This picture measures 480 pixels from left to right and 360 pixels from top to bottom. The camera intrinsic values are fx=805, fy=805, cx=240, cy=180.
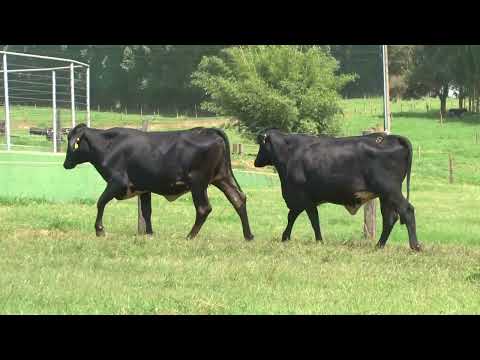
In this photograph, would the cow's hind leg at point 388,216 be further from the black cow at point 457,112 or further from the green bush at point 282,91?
the black cow at point 457,112

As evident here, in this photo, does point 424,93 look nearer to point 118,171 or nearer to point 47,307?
point 118,171

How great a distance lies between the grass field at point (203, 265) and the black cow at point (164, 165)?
24.6 inches

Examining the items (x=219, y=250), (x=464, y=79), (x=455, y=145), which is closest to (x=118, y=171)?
(x=219, y=250)

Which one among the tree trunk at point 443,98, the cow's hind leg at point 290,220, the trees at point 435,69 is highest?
the trees at point 435,69

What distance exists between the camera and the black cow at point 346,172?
38.0ft

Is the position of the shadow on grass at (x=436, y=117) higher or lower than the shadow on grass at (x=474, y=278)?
higher

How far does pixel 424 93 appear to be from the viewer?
81812 mm

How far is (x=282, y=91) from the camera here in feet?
143

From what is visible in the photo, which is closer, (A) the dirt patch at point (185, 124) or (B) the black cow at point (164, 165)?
(B) the black cow at point (164, 165)

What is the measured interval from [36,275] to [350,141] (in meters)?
5.52

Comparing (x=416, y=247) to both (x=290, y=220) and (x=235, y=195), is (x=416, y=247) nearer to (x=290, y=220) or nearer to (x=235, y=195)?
(x=290, y=220)

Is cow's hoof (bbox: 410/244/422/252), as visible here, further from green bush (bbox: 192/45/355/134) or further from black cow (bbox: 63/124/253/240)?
green bush (bbox: 192/45/355/134)

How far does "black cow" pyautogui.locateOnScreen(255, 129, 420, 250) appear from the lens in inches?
456

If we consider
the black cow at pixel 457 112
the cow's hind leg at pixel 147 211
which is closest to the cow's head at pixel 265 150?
the cow's hind leg at pixel 147 211
